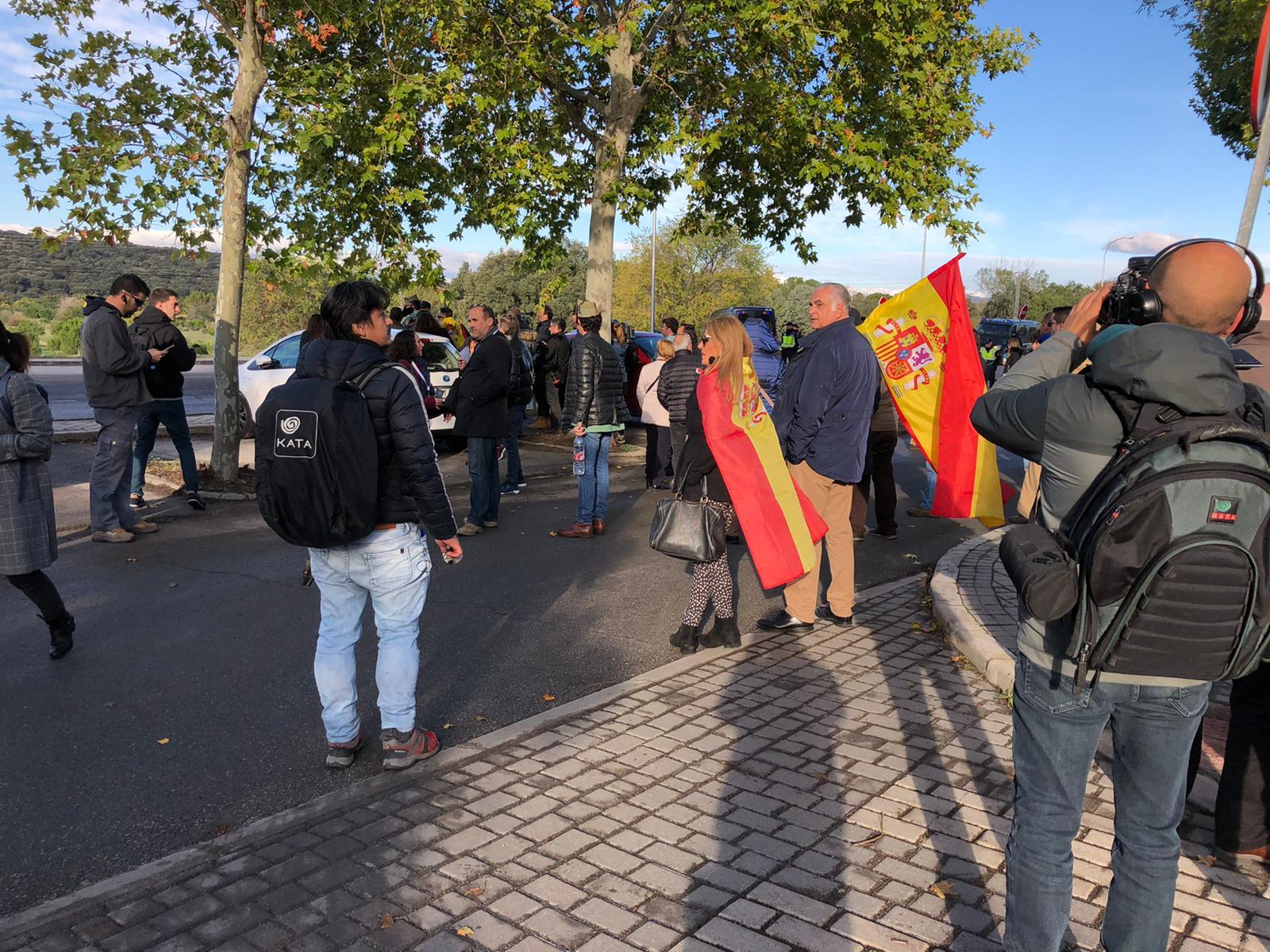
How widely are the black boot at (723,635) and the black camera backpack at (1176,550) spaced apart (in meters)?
3.55

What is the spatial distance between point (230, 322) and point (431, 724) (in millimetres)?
7054

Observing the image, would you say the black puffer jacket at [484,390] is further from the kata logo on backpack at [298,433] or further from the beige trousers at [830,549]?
the kata logo on backpack at [298,433]

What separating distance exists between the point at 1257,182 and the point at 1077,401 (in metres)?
5.44

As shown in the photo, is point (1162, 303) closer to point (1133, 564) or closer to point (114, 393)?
point (1133, 564)

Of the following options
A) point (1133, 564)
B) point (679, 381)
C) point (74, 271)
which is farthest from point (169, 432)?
point (74, 271)

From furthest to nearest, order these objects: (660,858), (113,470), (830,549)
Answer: (113,470)
(830,549)
(660,858)

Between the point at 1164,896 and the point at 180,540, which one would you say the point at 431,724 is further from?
the point at 180,540

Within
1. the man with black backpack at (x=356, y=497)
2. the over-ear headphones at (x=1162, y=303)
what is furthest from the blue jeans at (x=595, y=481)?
the over-ear headphones at (x=1162, y=303)

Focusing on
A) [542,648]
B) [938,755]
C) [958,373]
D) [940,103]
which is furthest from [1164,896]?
[940,103]

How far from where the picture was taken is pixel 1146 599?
2.17 meters

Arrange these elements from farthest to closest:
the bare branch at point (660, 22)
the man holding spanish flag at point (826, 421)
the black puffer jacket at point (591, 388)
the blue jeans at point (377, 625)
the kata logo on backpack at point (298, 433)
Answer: the bare branch at point (660, 22), the black puffer jacket at point (591, 388), the man holding spanish flag at point (826, 421), the blue jeans at point (377, 625), the kata logo on backpack at point (298, 433)

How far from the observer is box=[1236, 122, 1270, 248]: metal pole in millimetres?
6336

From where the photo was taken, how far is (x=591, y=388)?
8.24 metres

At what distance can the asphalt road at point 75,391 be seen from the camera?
17.6 metres
